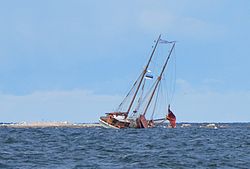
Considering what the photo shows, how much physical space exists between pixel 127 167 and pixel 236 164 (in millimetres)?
8539

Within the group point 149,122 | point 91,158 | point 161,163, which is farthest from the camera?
point 149,122

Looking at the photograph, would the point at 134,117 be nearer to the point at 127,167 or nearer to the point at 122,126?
the point at 122,126

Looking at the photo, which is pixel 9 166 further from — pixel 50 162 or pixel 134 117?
pixel 134 117

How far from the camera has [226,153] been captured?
52031 mm

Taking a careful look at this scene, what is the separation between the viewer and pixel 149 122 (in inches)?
5704

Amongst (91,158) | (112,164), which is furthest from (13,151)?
(112,164)

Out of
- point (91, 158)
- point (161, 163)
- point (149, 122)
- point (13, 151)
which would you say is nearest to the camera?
point (161, 163)

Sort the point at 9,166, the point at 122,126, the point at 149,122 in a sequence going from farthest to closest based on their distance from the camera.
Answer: the point at 149,122, the point at 122,126, the point at 9,166

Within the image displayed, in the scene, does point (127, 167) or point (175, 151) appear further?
point (175, 151)

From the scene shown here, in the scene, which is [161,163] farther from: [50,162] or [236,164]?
[50,162]

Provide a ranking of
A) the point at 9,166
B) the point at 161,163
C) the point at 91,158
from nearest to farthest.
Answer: the point at 9,166
the point at 161,163
the point at 91,158

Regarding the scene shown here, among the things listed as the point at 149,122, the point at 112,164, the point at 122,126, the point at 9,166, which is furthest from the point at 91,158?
the point at 149,122

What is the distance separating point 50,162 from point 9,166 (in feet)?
11.6

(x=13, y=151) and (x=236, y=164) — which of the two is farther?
(x=13, y=151)
